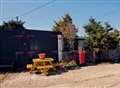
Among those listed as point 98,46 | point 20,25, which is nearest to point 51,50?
point 98,46

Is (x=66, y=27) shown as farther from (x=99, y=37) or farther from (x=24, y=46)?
(x=24, y=46)

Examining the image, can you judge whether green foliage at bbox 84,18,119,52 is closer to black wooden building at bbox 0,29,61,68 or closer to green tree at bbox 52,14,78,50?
black wooden building at bbox 0,29,61,68

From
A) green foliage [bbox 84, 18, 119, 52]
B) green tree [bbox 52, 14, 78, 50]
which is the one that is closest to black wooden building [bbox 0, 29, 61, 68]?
green foliage [bbox 84, 18, 119, 52]

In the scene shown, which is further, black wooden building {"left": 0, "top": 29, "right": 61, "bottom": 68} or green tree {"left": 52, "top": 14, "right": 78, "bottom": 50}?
green tree {"left": 52, "top": 14, "right": 78, "bottom": 50}

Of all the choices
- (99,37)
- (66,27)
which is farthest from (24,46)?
(66,27)

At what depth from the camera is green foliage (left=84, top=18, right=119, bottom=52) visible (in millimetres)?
28188

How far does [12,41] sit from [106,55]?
11653mm

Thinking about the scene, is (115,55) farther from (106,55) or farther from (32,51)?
(32,51)

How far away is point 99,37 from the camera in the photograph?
2806 centimetres

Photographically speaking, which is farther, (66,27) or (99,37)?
(66,27)

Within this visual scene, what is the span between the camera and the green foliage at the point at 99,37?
28.2 metres

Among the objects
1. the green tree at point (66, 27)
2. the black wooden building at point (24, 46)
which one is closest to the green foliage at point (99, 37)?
the black wooden building at point (24, 46)

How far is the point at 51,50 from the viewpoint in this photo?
24.4 m

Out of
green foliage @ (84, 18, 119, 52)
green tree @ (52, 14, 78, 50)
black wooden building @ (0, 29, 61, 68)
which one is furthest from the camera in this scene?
green tree @ (52, 14, 78, 50)
